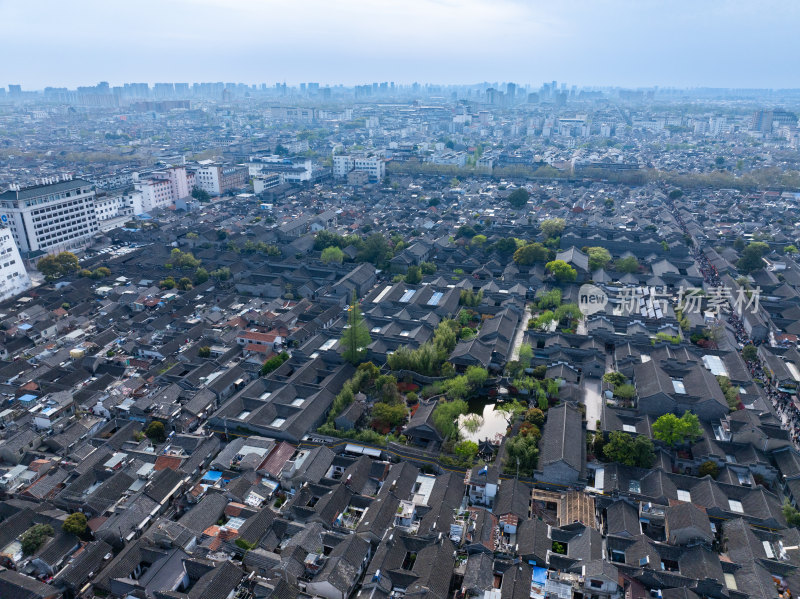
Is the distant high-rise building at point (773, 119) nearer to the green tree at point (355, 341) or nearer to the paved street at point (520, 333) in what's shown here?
the paved street at point (520, 333)

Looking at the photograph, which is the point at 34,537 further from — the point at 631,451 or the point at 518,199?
the point at 518,199

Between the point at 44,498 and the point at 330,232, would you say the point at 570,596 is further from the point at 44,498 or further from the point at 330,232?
the point at 330,232

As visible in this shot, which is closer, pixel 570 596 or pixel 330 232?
pixel 570 596

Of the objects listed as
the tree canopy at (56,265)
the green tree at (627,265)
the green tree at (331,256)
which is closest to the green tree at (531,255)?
the green tree at (627,265)

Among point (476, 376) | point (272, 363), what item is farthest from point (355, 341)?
point (476, 376)

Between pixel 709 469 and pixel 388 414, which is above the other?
pixel 388 414

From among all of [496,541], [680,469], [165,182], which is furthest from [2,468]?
[165,182]

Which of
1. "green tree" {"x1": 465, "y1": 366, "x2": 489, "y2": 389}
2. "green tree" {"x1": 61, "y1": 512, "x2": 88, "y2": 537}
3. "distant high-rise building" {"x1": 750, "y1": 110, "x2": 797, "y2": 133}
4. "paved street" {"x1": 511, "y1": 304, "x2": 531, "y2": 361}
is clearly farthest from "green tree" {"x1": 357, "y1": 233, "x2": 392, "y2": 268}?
"distant high-rise building" {"x1": 750, "y1": 110, "x2": 797, "y2": 133}
